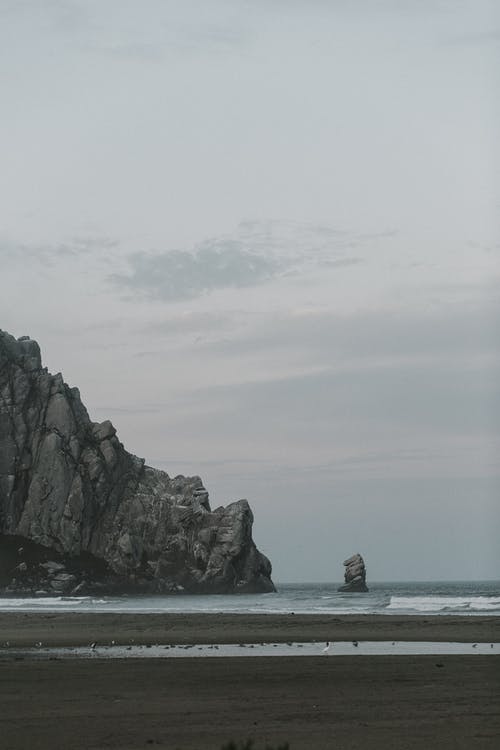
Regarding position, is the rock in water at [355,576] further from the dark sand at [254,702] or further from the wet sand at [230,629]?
the dark sand at [254,702]

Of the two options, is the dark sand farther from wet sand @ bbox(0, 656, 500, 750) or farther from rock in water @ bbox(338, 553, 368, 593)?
rock in water @ bbox(338, 553, 368, 593)

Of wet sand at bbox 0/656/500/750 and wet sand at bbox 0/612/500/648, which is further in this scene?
wet sand at bbox 0/612/500/648

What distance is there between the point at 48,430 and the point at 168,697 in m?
115

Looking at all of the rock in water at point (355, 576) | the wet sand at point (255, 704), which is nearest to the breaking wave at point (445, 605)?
the wet sand at point (255, 704)

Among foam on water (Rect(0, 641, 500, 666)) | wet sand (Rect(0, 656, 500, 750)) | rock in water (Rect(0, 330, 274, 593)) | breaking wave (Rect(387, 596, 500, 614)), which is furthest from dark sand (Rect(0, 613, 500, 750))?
rock in water (Rect(0, 330, 274, 593))

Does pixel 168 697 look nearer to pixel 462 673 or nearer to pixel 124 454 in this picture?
pixel 462 673

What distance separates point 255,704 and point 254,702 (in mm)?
302

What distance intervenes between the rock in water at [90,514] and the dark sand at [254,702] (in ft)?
308

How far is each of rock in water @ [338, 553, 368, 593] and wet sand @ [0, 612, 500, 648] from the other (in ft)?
293

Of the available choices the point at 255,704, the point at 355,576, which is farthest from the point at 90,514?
the point at 255,704

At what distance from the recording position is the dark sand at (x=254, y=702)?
57.7 ft

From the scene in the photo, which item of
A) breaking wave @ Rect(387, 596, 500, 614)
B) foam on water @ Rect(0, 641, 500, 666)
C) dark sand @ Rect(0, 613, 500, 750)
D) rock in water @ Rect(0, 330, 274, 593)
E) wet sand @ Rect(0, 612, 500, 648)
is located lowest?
breaking wave @ Rect(387, 596, 500, 614)

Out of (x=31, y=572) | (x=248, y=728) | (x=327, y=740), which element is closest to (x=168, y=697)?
(x=248, y=728)

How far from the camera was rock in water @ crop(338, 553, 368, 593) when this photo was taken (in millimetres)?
147500
